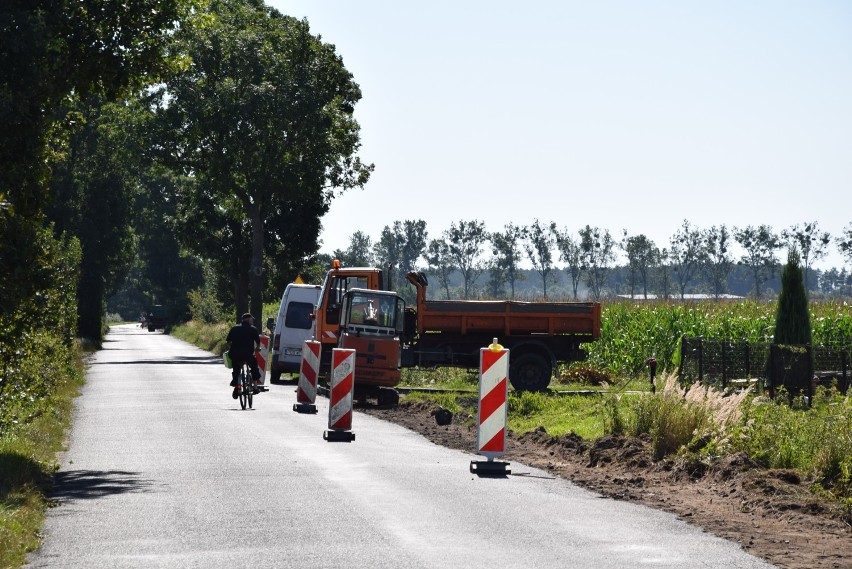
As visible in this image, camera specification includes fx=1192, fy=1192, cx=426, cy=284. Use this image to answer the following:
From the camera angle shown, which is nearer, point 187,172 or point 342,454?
point 342,454

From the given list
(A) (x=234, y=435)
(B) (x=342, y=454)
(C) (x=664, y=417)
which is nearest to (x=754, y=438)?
(C) (x=664, y=417)

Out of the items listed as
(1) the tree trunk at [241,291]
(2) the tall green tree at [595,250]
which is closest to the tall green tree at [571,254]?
(2) the tall green tree at [595,250]

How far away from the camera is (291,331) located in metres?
34.6

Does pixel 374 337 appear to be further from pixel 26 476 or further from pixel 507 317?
pixel 26 476

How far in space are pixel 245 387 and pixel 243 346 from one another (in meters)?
0.97

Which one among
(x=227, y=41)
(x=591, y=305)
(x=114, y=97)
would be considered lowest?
(x=591, y=305)

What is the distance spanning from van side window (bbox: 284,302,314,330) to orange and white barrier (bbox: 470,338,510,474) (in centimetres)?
2043

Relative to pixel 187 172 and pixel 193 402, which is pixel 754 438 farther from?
pixel 187 172

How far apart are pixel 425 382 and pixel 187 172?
2724 cm

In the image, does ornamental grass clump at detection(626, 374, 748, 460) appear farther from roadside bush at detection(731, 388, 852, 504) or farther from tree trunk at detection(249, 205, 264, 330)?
tree trunk at detection(249, 205, 264, 330)

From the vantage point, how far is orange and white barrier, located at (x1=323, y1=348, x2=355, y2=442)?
57.9 ft

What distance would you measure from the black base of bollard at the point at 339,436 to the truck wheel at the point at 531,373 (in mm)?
11637

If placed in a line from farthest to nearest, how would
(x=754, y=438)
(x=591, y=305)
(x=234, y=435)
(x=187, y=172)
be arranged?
(x=187, y=172)
(x=591, y=305)
(x=234, y=435)
(x=754, y=438)

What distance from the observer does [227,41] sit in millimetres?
55156
